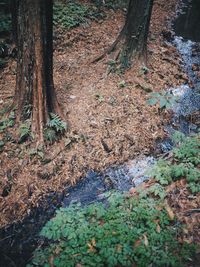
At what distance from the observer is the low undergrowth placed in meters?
3.07

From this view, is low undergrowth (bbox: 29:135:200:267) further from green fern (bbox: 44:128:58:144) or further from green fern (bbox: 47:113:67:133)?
green fern (bbox: 47:113:67:133)

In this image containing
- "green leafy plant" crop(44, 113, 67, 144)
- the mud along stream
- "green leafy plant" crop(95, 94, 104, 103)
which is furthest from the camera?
"green leafy plant" crop(95, 94, 104, 103)

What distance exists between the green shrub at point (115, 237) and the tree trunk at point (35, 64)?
5.54ft

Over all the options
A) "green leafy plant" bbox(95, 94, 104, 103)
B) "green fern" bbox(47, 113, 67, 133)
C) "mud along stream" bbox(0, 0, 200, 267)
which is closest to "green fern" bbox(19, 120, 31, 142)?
"green fern" bbox(47, 113, 67, 133)

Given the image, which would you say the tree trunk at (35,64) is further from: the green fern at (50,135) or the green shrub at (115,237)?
the green shrub at (115,237)

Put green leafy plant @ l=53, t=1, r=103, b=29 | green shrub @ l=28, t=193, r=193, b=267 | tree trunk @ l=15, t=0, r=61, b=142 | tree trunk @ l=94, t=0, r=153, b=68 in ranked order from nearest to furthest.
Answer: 1. green shrub @ l=28, t=193, r=193, b=267
2. tree trunk @ l=15, t=0, r=61, b=142
3. tree trunk @ l=94, t=0, r=153, b=68
4. green leafy plant @ l=53, t=1, r=103, b=29

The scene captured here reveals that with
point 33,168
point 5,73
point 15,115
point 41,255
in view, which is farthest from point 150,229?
point 5,73

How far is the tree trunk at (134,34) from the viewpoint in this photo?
246 inches

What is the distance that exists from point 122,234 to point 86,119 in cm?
254

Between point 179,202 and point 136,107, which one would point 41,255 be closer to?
point 179,202

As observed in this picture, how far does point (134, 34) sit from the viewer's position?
252 inches

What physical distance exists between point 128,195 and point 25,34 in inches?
107

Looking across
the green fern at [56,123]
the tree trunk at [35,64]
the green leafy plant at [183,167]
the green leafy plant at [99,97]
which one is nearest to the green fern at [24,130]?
the tree trunk at [35,64]

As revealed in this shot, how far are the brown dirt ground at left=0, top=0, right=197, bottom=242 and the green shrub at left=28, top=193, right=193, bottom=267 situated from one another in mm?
970
